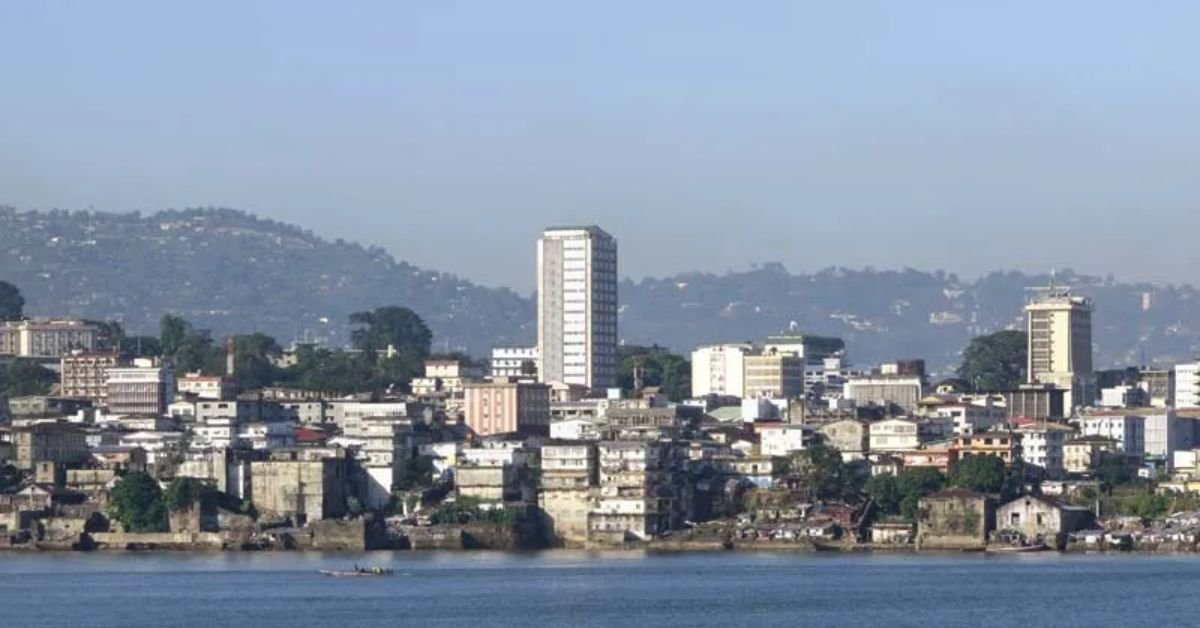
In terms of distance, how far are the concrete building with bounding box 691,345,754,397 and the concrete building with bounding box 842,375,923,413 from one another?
3.99 meters

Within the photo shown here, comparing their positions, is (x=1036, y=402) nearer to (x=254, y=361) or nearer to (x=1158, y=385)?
(x=1158, y=385)

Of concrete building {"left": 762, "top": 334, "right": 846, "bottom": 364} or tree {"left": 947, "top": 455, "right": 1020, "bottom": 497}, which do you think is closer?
tree {"left": 947, "top": 455, "right": 1020, "bottom": 497}

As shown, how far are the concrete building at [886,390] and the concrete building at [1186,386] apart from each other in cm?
856

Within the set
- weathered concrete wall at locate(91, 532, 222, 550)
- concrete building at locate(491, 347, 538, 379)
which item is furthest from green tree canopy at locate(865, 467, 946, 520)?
concrete building at locate(491, 347, 538, 379)

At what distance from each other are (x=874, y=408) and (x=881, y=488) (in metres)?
23.0

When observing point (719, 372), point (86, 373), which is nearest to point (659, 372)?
point (719, 372)

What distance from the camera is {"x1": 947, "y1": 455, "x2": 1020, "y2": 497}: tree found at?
3049 inches

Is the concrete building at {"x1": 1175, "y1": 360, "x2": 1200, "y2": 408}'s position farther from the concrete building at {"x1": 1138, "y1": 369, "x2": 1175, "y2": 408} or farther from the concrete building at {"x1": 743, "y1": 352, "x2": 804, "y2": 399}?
the concrete building at {"x1": 743, "y1": 352, "x2": 804, "y2": 399}

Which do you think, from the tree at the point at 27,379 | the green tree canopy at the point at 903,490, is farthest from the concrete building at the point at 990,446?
the tree at the point at 27,379

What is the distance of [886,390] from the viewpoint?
116 meters

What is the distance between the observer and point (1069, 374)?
119562mm

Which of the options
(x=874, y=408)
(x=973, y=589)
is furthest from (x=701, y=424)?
(x=973, y=589)

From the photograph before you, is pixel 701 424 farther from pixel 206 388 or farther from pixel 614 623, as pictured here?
pixel 614 623

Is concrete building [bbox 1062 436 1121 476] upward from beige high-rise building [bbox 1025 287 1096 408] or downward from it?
downward
